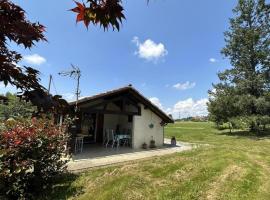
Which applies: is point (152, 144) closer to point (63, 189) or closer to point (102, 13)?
point (63, 189)

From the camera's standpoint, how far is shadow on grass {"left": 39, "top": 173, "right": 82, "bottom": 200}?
6.44 metres

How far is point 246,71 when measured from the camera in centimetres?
2388

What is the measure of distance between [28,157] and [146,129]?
9377 millimetres

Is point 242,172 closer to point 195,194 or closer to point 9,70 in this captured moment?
point 195,194

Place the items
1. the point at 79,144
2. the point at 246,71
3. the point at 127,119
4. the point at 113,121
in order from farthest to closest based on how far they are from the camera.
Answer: the point at 246,71 < the point at 113,121 < the point at 127,119 < the point at 79,144

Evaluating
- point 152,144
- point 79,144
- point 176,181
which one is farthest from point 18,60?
point 152,144

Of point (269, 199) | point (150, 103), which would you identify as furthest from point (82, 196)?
point (150, 103)

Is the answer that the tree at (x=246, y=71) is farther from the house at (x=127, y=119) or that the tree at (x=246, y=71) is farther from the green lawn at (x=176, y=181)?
the green lawn at (x=176, y=181)

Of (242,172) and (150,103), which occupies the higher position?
(150,103)

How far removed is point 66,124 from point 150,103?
24.8 feet

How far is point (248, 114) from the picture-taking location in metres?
23.1

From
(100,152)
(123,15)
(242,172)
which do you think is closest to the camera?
(123,15)

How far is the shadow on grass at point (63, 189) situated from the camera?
644cm

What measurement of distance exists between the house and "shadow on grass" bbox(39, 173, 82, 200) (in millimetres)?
5131
